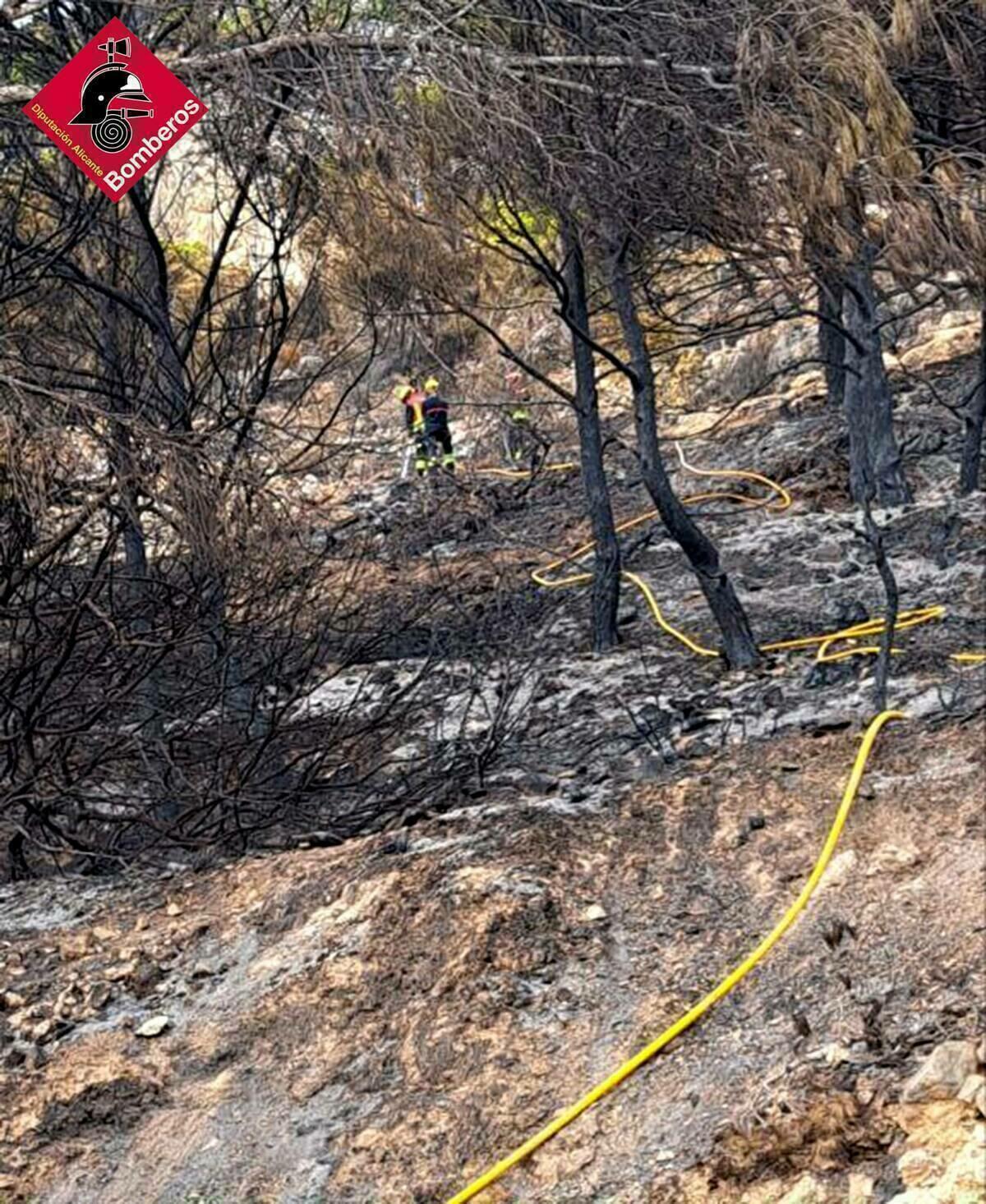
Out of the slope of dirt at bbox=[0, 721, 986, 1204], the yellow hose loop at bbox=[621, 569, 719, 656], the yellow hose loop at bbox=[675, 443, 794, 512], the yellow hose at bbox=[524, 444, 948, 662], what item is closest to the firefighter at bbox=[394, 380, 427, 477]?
the yellow hose at bbox=[524, 444, 948, 662]

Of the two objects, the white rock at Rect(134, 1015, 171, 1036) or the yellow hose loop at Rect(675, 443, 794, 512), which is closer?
the white rock at Rect(134, 1015, 171, 1036)

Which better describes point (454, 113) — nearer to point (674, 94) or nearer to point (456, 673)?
point (674, 94)

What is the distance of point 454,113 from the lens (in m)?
5.50

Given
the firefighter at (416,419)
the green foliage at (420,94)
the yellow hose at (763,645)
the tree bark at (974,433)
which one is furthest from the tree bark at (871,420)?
the green foliage at (420,94)

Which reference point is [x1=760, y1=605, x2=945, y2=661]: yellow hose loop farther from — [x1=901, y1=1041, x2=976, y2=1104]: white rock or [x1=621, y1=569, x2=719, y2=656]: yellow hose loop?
[x1=901, y1=1041, x2=976, y2=1104]: white rock

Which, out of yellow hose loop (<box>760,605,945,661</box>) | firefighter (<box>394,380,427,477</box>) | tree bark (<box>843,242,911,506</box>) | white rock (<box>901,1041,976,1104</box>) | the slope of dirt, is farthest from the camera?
firefighter (<box>394,380,427,477</box>)

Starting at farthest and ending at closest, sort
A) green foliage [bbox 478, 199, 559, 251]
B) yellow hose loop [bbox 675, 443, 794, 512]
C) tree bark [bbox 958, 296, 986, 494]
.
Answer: yellow hose loop [bbox 675, 443, 794, 512] → tree bark [bbox 958, 296, 986, 494] → green foliage [bbox 478, 199, 559, 251]

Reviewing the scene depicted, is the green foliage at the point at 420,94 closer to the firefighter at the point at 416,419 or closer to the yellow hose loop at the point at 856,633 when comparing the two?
the yellow hose loop at the point at 856,633

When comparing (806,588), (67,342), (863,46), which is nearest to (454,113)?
(863,46)

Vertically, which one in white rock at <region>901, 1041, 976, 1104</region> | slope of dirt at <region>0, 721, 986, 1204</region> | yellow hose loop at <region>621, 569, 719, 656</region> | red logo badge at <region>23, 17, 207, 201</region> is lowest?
white rock at <region>901, 1041, 976, 1104</region>

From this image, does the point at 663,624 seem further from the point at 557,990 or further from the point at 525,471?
the point at 525,471

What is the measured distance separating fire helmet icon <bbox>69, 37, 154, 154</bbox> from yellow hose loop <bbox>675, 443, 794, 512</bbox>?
872cm

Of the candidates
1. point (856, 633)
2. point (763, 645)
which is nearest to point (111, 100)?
point (856, 633)

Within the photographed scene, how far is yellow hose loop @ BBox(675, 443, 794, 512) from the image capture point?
13.9m
